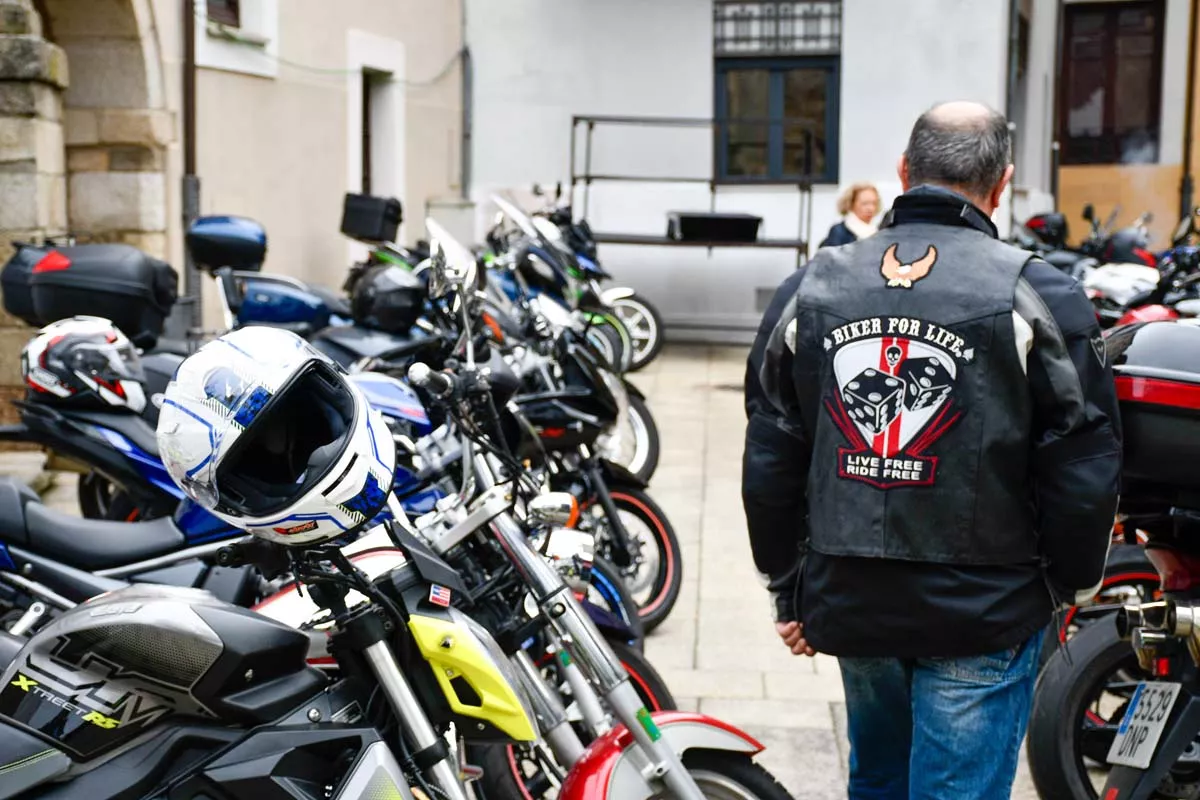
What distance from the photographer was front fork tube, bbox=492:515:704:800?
116 inches

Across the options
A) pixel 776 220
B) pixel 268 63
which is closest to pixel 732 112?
pixel 776 220

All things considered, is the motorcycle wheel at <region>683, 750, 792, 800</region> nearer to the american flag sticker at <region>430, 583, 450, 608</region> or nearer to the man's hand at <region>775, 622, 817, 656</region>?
the man's hand at <region>775, 622, 817, 656</region>

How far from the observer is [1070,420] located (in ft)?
8.57

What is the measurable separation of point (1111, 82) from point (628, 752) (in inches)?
888

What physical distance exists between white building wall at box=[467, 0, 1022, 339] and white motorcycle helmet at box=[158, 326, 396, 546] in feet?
42.2

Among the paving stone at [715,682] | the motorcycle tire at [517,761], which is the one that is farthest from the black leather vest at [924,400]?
the paving stone at [715,682]

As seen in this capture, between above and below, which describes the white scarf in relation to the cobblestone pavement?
above

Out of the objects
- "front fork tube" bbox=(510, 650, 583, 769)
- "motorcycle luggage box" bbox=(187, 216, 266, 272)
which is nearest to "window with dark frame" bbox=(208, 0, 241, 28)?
"motorcycle luggage box" bbox=(187, 216, 266, 272)

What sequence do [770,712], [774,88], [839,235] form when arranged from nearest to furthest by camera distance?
[770,712] → [839,235] → [774,88]

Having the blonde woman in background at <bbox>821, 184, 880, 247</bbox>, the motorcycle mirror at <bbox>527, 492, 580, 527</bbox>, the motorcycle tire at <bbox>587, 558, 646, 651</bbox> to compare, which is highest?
the blonde woman in background at <bbox>821, 184, 880, 247</bbox>

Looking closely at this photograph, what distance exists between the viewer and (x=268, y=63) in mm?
11195

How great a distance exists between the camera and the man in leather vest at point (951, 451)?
2.64m

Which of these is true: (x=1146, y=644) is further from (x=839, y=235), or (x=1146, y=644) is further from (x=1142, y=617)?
(x=839, y=235)

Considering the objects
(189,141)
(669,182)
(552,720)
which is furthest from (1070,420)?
(669,182)
